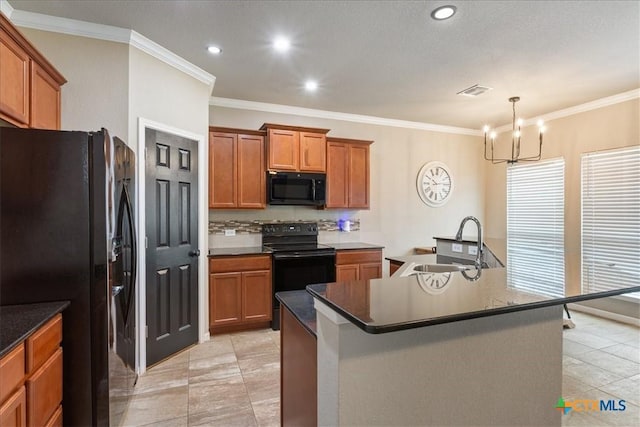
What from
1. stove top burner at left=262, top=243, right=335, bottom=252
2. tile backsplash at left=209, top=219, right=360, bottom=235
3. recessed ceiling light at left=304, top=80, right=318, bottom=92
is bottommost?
stove top burner at left=262, top=243, right=335, bottom=252

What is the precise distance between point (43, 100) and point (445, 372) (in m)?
2.82

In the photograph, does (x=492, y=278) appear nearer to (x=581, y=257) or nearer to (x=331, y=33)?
(x=331, y=33)

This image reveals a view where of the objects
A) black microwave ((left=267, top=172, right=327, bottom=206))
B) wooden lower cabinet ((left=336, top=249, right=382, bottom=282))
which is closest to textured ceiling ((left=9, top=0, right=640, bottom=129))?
black microwave ((left=267, top=172, right=327, bottom=206))

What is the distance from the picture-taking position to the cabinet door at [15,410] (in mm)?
1217

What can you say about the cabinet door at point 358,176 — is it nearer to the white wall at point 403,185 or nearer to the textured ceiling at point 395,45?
the white wall at point 403,185

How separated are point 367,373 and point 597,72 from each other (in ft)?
12.9

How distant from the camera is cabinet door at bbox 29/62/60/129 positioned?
81.2 inches

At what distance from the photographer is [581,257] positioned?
4316 millimetres

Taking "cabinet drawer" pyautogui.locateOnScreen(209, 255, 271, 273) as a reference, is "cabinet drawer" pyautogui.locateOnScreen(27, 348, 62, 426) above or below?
below

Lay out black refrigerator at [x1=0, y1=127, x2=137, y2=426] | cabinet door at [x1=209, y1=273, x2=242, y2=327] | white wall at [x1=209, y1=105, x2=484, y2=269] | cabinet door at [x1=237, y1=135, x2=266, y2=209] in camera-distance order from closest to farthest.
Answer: black refrigerator at [x1=0, y1=127, x2=137, y2=426] < cabinet door at [x1=209, y1=273, x2=242, y2=327] < cabinet door at [x1=237, y1=135, x2=266, y2=209] < white wall at [x1=209, y1=105, x2=484, y2=269]

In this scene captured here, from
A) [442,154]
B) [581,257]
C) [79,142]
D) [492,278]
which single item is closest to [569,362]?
[581,257]

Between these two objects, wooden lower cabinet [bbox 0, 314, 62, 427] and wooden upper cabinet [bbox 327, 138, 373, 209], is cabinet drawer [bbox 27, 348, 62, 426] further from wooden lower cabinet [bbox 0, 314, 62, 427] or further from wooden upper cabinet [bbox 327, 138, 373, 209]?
wooden upper cabinet [bbox 327, 138, 373, 209]

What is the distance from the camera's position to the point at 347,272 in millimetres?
4145

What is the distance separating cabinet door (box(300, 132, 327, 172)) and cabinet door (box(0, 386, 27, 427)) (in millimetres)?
3197
